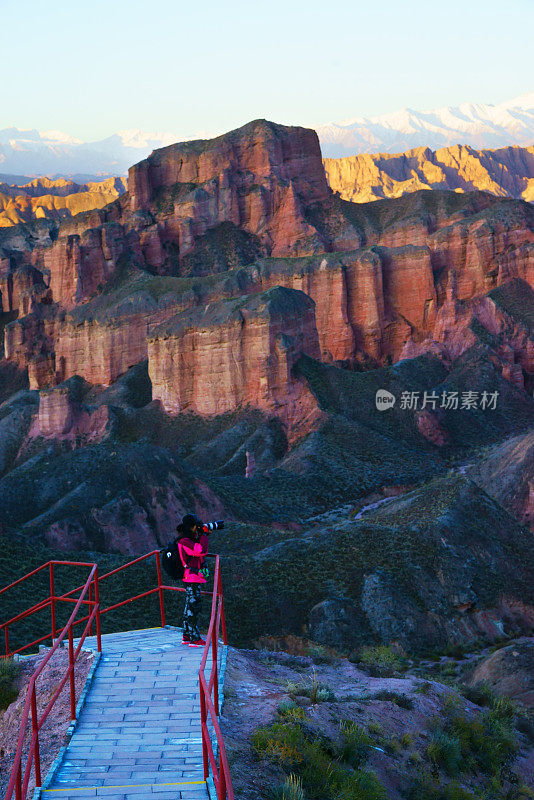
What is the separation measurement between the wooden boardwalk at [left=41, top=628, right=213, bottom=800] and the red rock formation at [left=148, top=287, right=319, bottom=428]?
45.7 meters

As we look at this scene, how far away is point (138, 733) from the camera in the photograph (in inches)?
376

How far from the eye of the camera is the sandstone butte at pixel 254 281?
202 feet

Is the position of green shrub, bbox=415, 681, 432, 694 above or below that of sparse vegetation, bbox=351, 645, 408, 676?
above

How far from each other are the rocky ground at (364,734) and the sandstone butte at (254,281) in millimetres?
42027

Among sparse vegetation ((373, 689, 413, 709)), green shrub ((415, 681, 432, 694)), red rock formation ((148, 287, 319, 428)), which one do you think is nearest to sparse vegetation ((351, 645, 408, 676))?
green shrub ((415, 681, 432, 694))

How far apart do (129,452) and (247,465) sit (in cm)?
1322

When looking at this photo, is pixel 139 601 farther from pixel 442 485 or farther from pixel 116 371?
pixel 116 371

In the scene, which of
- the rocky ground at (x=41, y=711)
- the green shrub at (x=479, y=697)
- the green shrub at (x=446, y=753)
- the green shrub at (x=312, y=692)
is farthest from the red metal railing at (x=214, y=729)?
the green shrub at (x=479, y=697)

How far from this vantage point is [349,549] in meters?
28.5

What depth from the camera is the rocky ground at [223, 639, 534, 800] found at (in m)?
9.68

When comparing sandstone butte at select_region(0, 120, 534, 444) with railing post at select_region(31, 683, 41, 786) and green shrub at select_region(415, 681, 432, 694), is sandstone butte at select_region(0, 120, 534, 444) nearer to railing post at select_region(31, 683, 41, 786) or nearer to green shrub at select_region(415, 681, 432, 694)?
green shrub at select_region(415, 681, 432, 694)

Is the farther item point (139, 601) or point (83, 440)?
point (83, 440)

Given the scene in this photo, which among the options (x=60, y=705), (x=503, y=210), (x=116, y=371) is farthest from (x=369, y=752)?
(x=503, y=210)

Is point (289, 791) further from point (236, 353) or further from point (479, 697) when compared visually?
point (236, 353)
